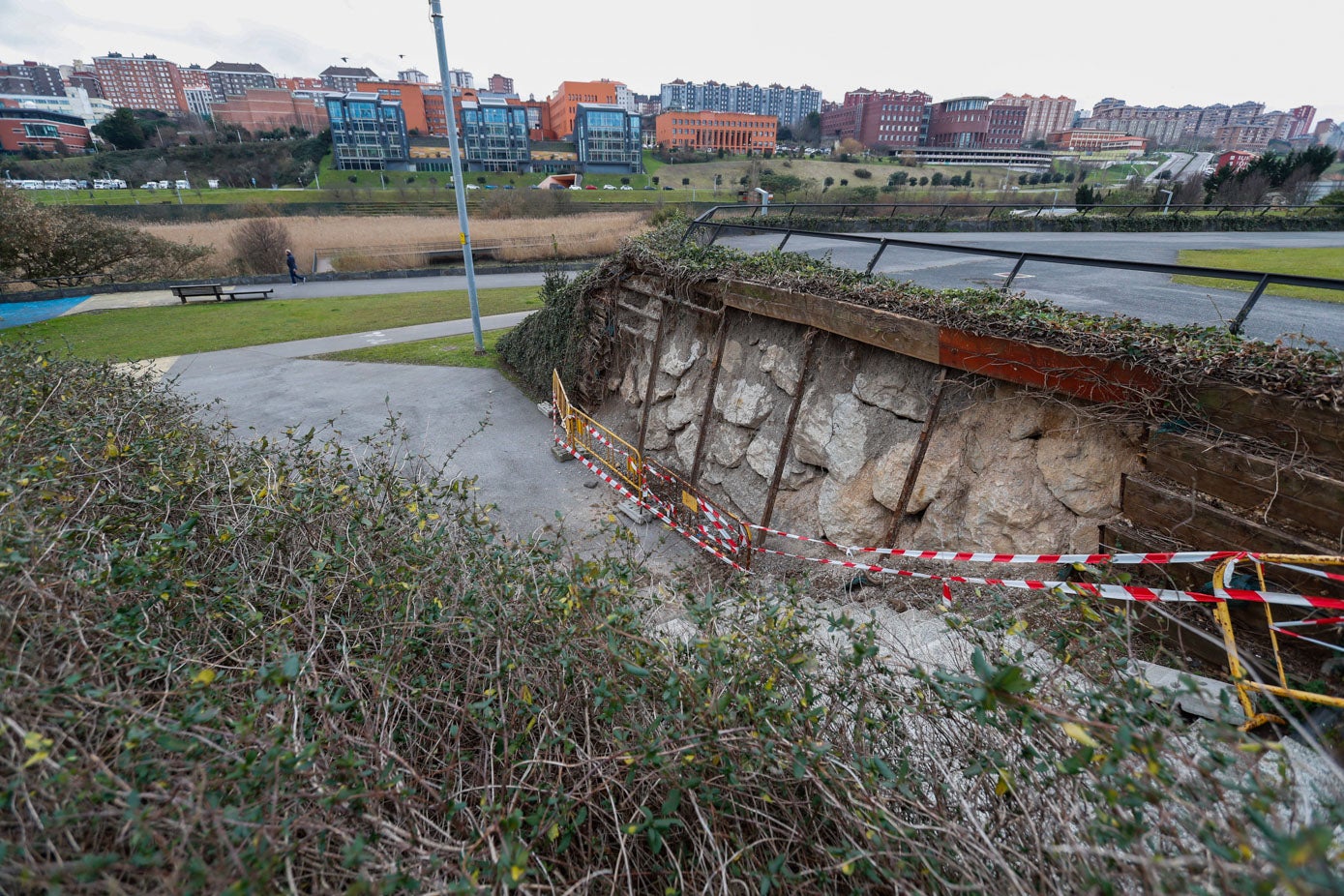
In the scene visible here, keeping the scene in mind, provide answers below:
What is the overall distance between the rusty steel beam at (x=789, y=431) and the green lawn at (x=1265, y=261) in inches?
175

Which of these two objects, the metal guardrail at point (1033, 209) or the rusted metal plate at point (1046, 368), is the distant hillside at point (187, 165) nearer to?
the metal guardrail at point (1033, 209)

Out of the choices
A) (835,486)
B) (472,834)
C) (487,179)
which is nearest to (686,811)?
(472,834)

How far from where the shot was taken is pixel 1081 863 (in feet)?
5.46

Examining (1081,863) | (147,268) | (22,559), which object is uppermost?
(22,559)

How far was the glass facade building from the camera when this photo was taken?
7812 cm

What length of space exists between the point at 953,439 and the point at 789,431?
2.04 meters

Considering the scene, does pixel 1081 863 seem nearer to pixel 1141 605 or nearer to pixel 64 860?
pixel 64 860

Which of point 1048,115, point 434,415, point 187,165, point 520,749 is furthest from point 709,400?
point 1048,115

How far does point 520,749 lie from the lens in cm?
238

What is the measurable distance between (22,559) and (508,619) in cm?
180

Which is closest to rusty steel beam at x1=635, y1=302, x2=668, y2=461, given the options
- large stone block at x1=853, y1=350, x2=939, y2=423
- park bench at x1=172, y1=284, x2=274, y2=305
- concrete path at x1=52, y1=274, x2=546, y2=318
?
large stone block at x1=853, y1=350, x2=939, y2=423

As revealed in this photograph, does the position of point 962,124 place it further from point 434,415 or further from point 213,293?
point 434,415

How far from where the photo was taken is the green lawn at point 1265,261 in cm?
737

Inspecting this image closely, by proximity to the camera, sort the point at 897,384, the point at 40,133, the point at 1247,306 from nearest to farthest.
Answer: the point at 1247,306 → the point at 897,384 → the point at 40,133
